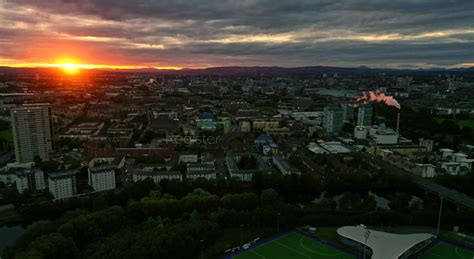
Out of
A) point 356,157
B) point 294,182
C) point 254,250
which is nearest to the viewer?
point 254,250

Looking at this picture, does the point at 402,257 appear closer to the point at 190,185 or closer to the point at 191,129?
the point at 190,185

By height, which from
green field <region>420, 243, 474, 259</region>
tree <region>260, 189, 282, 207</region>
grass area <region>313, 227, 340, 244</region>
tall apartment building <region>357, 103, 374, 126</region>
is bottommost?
grass area <region>313, 227, 340, 244</region>

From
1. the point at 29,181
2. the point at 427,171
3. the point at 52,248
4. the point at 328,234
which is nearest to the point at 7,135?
the point at 29,181

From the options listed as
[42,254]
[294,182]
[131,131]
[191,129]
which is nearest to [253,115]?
[191,129]

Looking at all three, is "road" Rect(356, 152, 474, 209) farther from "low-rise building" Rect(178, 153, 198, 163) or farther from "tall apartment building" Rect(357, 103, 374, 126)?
"low-rise building" Rect(178, 153, 198, 163)

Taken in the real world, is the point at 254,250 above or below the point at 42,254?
below

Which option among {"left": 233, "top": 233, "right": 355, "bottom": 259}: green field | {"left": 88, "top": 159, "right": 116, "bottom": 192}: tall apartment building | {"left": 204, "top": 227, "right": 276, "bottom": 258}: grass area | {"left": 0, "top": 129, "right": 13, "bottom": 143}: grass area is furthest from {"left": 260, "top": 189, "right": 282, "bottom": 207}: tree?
{"left": 0, "top": 129, "right": 13, "bottom": 143}: grass area

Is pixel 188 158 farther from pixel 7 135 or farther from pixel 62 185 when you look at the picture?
pixel 7 135

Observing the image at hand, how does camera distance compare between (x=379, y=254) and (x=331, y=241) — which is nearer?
(x=379, y=254)
